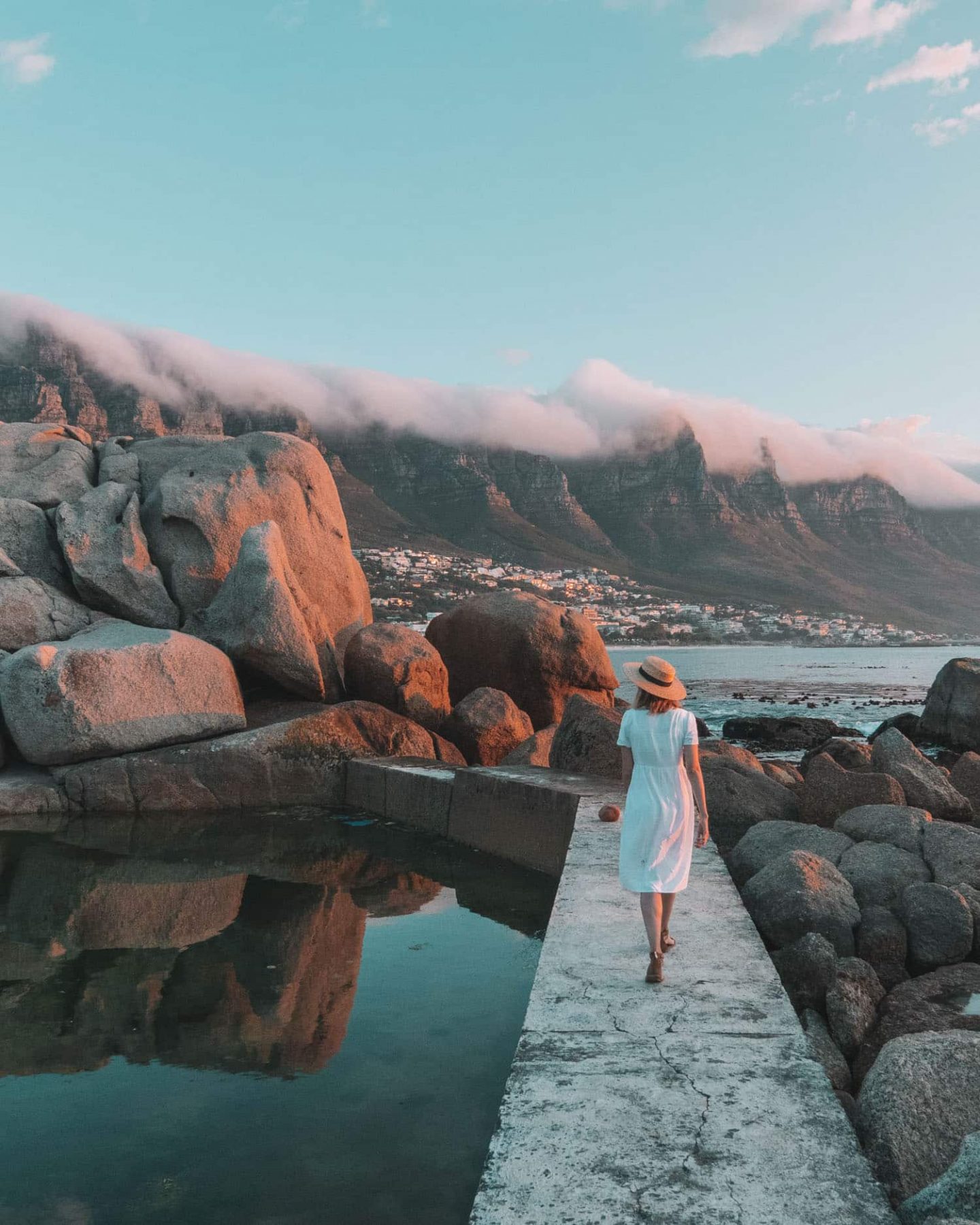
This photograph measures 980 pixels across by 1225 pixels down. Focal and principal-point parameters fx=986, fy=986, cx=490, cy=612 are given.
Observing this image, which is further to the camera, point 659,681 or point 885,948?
point 885,948

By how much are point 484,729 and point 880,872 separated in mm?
8365

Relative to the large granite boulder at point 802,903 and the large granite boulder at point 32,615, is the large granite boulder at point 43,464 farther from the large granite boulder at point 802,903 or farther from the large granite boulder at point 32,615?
the large granite boulder at point 802,903

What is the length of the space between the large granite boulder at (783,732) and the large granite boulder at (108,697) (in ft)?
67.6

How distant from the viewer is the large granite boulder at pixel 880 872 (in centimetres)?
833

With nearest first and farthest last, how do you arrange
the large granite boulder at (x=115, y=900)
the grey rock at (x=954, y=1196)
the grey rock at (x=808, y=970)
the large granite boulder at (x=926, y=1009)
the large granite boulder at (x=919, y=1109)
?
the grey rock at (x=954, y=1196), the large granite boulder at (x=919, y=1109), the large granite boulder at (x=926, y=1009), the grey rock at (x=808, y=970), the large granite boulder at (x=115, y=900)

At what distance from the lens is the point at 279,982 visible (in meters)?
7.53

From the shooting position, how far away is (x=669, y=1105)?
4203 millimetres

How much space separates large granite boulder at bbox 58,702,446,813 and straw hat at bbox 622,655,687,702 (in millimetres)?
8701

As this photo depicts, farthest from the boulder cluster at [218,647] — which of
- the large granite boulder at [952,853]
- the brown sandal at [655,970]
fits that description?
the brown sandal at [655,970]

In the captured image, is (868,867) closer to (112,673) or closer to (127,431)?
(112,673)

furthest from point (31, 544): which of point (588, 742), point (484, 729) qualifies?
point (588, 742)

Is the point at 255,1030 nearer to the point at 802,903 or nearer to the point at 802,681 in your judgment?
the point at 802,903

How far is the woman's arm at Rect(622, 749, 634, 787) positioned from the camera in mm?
5992

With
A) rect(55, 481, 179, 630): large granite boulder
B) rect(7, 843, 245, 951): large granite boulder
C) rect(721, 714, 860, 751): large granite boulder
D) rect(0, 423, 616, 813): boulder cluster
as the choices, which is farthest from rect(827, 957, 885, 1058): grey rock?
rect(721, 714, 860, 751): large granite boulder
